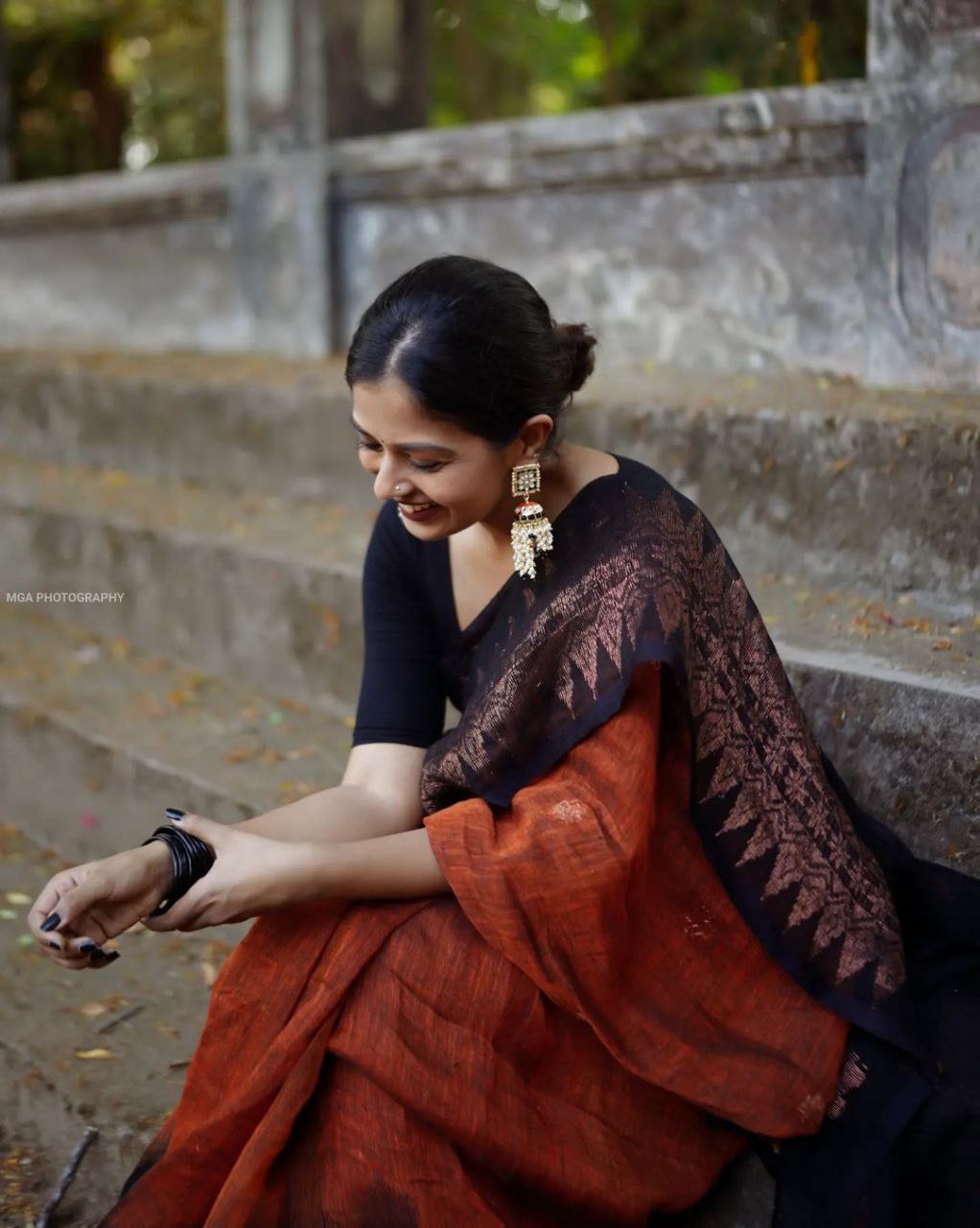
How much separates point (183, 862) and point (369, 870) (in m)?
0.27

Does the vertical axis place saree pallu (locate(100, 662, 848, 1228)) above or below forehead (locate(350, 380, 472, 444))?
below

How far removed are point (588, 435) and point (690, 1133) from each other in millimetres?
2069

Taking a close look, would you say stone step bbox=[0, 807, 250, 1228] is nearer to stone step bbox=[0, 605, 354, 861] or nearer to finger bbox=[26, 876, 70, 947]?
stone step bbox=[0, 605, 354, 861]

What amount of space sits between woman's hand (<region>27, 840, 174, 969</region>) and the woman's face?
2.04 ft

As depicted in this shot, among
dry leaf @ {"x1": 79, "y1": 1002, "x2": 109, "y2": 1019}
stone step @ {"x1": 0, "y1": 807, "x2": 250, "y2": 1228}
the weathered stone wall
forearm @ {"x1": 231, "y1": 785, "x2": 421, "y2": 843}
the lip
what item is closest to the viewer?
the lip

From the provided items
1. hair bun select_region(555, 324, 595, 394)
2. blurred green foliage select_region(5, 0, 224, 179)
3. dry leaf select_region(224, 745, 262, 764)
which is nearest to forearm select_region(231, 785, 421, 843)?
hair bun select_region(555, 324, 595, 394)

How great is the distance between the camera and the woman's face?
→ 6.43 feet

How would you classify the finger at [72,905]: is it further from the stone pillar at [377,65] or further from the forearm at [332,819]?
the stone pillar at [377,65]

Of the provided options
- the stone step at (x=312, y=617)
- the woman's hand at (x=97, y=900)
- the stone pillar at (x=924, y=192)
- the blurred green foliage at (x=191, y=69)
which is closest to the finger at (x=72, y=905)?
the woman's hand at (x=97, y=900)

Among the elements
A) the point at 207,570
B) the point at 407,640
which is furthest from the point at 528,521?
the point at 207,570

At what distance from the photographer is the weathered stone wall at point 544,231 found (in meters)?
3.74

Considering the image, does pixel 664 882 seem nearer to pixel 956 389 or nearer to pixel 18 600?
pixel 956 389

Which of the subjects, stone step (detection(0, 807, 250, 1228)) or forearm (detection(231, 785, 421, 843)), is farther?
stone step (detection(0, 807, 250, 1228))

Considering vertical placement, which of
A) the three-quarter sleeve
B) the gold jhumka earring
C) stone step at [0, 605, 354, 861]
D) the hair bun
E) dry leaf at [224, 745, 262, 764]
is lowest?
stone step at [0, 605, 354, 861]
